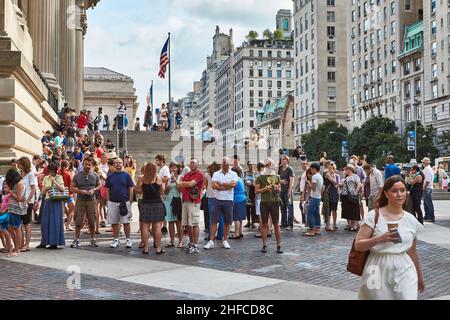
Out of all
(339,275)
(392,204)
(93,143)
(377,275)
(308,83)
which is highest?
(308,83)

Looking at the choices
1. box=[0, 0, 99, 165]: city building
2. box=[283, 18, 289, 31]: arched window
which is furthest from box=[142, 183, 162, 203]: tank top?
box=[283, 18, 289, 31]: arched window

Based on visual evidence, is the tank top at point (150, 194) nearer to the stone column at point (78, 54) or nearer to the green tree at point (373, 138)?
the stone column at point (78, 54)

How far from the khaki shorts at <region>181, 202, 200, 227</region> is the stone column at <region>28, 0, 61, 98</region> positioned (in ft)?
46.3

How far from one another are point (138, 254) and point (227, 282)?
337 centimetres

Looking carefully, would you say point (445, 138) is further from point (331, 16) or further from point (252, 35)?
point (252, 35)

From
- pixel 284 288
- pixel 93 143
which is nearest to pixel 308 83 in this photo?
pixel 93 143

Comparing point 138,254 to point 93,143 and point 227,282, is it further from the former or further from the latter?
point 93,143

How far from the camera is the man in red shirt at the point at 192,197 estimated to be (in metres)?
12.0

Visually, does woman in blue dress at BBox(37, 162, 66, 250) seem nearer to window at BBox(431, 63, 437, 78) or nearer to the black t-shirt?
the black t-shirt

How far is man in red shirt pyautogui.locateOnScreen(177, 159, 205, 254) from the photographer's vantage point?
1196 cm

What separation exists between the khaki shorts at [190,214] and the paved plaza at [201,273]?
601 millimetres

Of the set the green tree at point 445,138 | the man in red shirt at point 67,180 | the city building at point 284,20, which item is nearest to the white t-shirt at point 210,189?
the man in red shirt at point 67,180

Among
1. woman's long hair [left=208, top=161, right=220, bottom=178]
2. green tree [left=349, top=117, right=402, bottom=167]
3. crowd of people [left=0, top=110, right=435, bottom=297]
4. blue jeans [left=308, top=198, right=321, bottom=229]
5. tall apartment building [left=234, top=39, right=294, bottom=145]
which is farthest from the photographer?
tall apartment building [left=234, top=39, right=294, bottom=145]

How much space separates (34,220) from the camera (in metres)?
16.8
